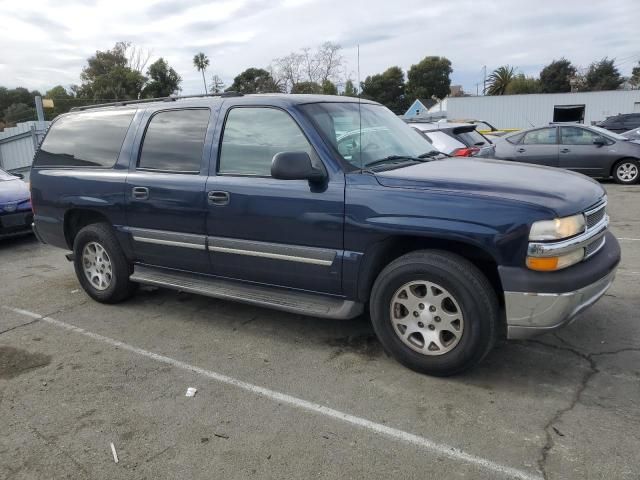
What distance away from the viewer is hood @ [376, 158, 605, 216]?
3197mm

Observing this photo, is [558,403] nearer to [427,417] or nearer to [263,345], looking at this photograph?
[427,417]

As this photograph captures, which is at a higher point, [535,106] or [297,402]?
[535,106]

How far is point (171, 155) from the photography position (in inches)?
178

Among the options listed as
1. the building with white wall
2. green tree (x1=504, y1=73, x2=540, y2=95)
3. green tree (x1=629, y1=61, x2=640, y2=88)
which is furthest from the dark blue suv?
green tree (x1=629, y1=61, x2=640, y2=88)

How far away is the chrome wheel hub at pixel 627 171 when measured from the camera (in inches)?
470

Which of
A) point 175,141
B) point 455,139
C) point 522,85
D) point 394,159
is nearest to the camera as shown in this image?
point 394,159

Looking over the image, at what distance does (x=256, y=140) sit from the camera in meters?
4.10

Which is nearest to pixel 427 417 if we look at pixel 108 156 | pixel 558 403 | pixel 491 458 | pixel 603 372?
pixel 491 458

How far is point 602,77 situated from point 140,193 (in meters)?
73.3

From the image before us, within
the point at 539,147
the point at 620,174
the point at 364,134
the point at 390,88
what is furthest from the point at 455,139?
the point at 390,88

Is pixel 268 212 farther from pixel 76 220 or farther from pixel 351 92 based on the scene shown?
pixel 351 92

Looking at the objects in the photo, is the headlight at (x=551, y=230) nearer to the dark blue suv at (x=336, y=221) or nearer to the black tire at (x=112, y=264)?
the dark blue suv at (x=336, y=221)

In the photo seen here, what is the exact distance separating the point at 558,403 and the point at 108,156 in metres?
4.19

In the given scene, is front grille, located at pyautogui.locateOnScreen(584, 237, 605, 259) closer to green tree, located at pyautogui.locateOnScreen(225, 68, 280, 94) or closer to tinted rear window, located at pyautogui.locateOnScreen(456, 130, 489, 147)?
tinted rear window, located at pyautogui.locateOnScreen(456, 130, 489, 147)
